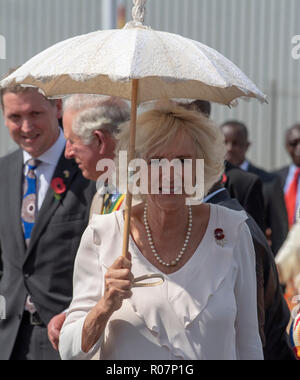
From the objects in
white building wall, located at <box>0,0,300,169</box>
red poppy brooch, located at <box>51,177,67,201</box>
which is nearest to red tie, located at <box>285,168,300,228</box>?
white building wall, located at <box>0,0,300,169</box>

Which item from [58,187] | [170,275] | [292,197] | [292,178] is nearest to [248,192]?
[58,187]

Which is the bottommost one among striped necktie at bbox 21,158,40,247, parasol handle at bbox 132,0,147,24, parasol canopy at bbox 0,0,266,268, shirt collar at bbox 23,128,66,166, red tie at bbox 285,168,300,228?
red tie at bbox 285,168,300,228

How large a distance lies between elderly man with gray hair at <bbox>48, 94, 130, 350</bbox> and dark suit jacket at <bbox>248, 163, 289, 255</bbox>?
132 inches

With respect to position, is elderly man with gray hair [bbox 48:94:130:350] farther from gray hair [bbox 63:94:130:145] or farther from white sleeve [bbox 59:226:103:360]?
white sleeve [bbox 59:226:103:360]

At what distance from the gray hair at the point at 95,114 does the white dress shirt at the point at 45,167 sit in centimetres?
50

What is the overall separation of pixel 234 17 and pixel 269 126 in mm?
2034

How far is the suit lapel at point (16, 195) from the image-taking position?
438cm

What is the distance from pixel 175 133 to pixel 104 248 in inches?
20.3

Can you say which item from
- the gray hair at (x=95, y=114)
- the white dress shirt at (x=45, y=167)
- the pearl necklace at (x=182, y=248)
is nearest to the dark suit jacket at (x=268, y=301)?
the pearl necklace at (x=182, y=248)

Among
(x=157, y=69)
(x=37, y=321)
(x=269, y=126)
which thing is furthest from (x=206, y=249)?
(x=269, y=126)

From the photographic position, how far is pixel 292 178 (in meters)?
8.62

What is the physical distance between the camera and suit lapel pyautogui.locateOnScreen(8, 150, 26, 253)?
438cm

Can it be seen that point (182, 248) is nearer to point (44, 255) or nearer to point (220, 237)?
point (220, 237)

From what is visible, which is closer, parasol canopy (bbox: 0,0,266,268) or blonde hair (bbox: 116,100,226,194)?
parasol canopy (bbox: 0,0,266,268)
